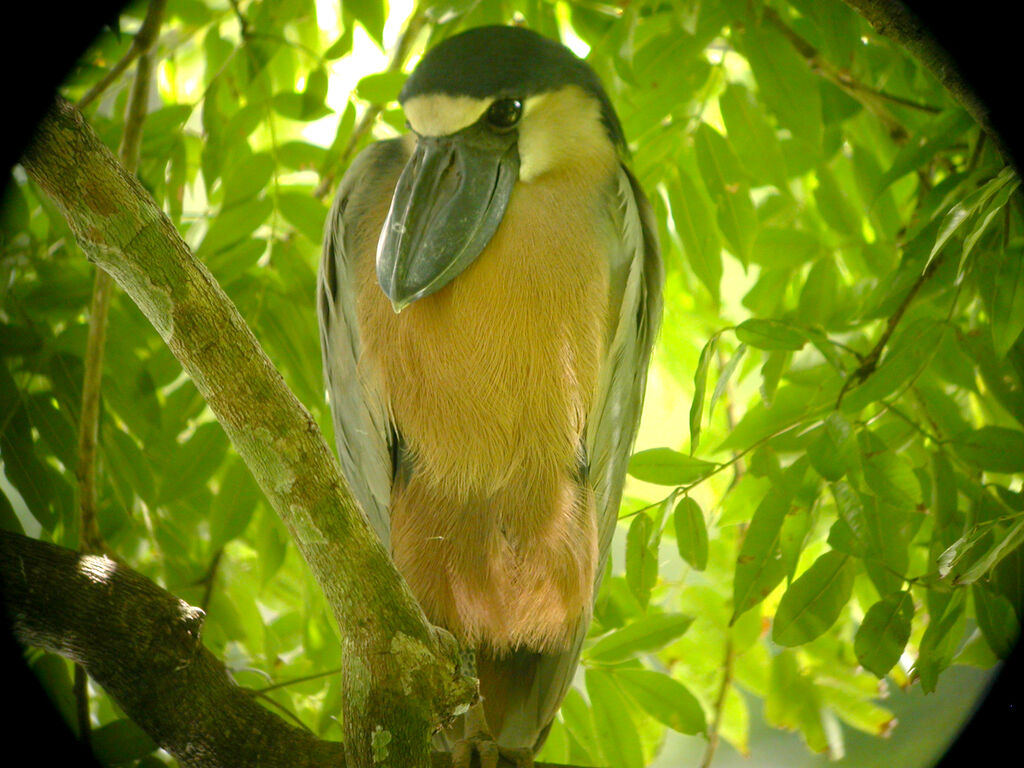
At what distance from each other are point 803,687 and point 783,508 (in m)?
0.48

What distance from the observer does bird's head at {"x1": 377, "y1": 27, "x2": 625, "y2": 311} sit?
3.95ft

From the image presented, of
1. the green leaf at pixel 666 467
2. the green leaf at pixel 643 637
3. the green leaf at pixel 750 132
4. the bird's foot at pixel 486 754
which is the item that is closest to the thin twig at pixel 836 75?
the green leaf at pixel 750 132

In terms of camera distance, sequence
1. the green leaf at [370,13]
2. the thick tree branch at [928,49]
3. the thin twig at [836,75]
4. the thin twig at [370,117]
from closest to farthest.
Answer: the thick tree branch at [928,49] < the green leaf at [370,13] < the thin twig at [836,75] < the thin twig at [370,117]

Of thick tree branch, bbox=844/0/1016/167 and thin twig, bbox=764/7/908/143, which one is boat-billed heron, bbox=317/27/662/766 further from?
thick tree branch, bbox=844/0/1016/167

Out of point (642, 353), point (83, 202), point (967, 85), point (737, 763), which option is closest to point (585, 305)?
point (642, 353)

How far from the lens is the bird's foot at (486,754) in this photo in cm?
129

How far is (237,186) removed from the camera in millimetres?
1386

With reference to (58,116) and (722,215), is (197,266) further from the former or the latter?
(722,215)

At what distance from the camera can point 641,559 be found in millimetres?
1199

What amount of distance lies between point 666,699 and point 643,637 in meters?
0.10

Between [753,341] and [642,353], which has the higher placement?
[753,341]

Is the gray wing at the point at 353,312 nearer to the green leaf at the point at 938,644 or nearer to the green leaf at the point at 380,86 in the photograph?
the green leaf at the point at 380,86

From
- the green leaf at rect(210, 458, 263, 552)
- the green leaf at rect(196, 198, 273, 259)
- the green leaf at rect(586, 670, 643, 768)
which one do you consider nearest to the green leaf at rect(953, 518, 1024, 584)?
the green leaf at rect(586, 670, 643, 768)

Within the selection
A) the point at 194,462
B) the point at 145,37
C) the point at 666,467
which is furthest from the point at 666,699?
the point at 145,37
